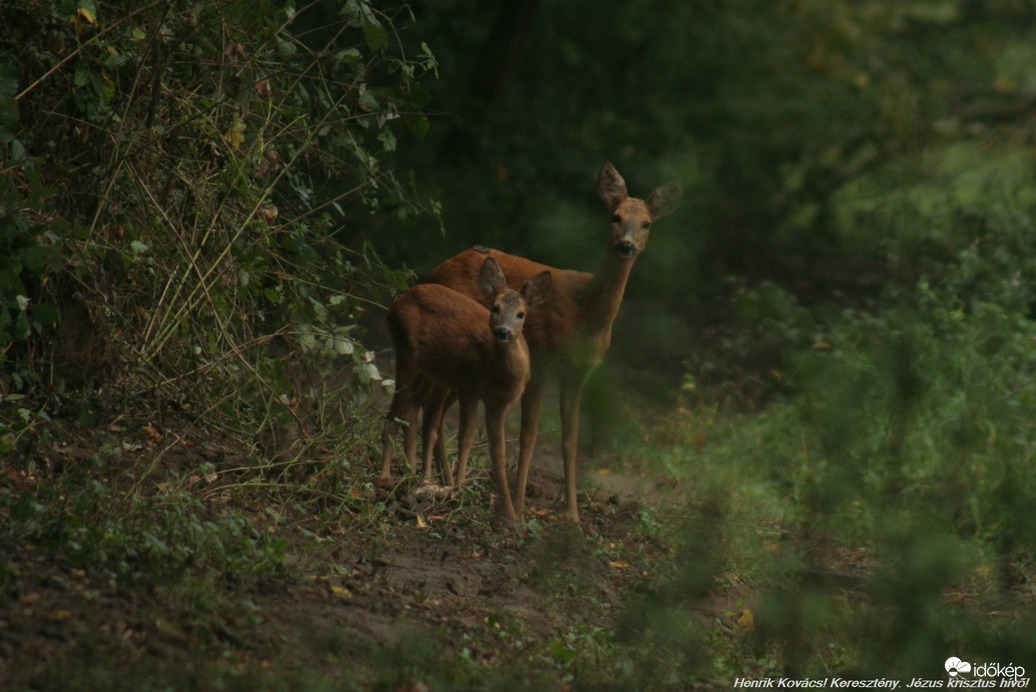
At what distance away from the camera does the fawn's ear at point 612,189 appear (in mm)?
6504

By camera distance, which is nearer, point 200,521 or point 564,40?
point 200,521

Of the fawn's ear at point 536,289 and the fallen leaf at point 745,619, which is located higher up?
the fawn's ear at point 536,289

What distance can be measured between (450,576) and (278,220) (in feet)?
7.56

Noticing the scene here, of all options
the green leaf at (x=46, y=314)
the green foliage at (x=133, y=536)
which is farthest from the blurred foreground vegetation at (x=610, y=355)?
the green leaf at (x=46, y=314)

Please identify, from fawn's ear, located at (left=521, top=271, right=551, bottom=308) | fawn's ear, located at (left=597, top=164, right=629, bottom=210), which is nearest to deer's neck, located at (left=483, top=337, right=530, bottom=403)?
fawn's ear, located at (left=521, top=271, right=551, bottom=308)

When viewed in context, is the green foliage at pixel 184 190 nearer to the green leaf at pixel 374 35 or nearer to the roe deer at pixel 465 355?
the green leaf at pixel 374 35

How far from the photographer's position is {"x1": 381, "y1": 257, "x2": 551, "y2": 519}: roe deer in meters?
6.24

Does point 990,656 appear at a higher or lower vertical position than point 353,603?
higher

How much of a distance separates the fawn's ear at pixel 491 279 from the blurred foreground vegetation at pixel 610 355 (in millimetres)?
688

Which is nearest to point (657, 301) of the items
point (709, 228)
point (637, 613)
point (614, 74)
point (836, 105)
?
point (709, 228)

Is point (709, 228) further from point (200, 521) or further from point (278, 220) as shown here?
point (278, 220)

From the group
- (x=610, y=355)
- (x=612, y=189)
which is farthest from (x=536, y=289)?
(x=610, y=355)

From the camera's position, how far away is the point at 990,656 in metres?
2.65

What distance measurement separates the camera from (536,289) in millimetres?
6223
